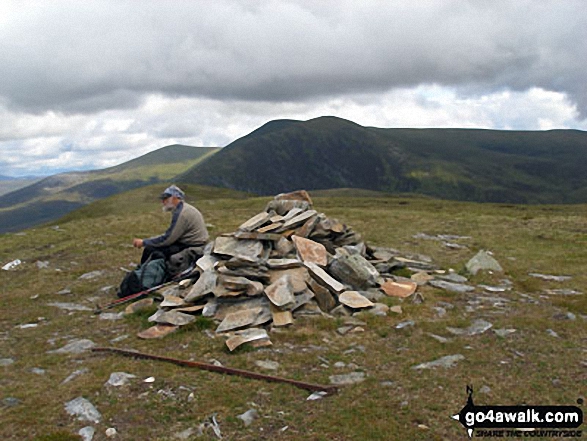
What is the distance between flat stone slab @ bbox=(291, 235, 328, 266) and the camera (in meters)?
15.5

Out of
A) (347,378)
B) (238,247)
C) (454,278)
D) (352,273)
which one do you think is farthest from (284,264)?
(454,278)

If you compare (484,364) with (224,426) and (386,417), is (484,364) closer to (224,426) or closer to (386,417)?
(386,417)

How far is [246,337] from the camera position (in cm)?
1121

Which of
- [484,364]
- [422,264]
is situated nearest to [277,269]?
[484,364]

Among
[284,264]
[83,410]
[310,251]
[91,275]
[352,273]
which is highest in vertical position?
[310,251]

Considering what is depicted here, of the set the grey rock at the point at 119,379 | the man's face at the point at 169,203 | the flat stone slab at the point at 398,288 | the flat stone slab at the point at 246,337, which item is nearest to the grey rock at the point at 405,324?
the flat stone slab at the point at 398,288

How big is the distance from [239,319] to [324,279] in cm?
332

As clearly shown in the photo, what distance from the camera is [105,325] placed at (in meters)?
13.3

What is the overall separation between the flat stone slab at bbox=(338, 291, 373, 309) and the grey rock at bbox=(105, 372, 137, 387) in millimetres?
6705

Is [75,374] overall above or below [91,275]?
below

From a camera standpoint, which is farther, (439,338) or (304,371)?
(439,338)

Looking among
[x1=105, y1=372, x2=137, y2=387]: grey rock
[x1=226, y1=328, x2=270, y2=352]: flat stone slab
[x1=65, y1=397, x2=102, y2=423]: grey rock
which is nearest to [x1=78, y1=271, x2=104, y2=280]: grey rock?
[x1=226, y1=328, x2=270, y2=352]: flat stone slab

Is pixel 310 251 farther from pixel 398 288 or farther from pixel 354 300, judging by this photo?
pixel 398 288

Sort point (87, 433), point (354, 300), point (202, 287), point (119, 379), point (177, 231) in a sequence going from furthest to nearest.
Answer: point (177, 231)
point (354, 300)
point (202, 287)
point (119, 379)
point (87, 433)
